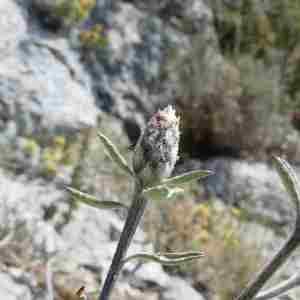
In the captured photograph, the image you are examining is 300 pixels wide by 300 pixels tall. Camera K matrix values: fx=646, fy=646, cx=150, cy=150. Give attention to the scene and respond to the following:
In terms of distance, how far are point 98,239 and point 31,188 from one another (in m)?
0.62

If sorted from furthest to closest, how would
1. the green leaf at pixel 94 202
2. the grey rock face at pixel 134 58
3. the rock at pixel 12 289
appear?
the grey rock face at pixel 134 58 → the rock at pixel 12 289 → the green leaf at pixel 94 202

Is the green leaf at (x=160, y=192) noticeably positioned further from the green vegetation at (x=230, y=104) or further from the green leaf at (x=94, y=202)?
the green vegetation at (x=230, y=104)

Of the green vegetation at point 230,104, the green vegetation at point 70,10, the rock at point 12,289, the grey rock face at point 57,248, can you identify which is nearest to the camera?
the rock at point 12,289

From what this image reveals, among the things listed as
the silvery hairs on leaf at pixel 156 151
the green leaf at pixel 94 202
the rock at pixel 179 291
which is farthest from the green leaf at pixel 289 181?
the rock at pixel 179 291

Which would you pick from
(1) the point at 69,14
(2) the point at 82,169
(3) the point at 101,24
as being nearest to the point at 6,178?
(2) the point at 82,169

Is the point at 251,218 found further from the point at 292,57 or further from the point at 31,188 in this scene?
the point at 292,57

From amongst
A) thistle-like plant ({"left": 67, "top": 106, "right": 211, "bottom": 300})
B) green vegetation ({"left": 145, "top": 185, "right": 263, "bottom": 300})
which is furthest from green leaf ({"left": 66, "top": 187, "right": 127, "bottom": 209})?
green vegetation ({"left": 145, "top": 185, "right": 263, "bottom": 300})

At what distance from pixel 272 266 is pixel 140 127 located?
5.16 meters

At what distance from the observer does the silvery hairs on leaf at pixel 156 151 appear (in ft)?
4.11

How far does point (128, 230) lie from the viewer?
4.34ft

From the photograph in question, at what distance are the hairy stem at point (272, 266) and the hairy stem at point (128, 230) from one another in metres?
0.26

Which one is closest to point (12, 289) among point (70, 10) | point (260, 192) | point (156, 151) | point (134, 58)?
point (156, 151)

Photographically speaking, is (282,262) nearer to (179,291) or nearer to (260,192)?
(179,291)

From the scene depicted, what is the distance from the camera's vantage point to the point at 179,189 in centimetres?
130
